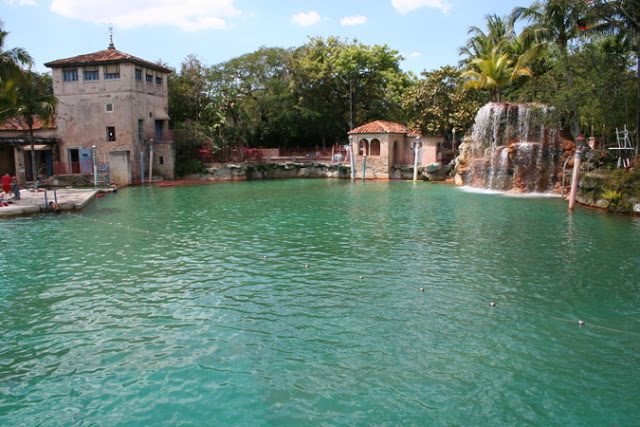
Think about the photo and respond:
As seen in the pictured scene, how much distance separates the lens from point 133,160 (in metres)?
40.2

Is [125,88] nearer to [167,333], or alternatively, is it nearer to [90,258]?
[90,258]

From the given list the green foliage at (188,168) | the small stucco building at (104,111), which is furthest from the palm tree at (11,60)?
the green foliage at (188,168)

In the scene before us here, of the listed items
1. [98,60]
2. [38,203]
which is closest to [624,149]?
[38,203]

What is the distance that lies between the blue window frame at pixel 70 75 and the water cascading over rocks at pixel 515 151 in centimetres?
3195

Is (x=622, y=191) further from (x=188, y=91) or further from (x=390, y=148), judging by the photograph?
(x=188, y=91)

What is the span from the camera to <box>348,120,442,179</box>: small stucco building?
139 feet

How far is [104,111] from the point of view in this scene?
3991 cm

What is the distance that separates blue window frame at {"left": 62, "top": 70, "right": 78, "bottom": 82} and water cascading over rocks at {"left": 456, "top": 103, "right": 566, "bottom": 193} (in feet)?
105

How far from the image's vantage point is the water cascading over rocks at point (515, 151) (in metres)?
30.0

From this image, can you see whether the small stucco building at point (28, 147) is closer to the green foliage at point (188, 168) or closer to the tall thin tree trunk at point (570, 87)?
the green foliage at point (188, 168)

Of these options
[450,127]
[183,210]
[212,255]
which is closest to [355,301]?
[212,255]

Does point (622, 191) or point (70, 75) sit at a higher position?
point (70, 75)

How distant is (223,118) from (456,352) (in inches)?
1587

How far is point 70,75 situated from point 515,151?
34.8 m
